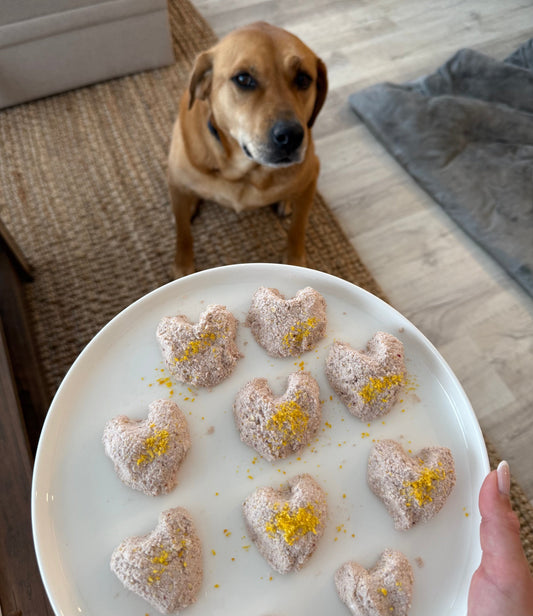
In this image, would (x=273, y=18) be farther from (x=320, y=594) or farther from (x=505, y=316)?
(x=320, y=594)

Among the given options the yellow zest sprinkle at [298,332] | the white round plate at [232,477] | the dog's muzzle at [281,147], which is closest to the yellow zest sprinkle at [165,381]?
the white round plate at [232,477]

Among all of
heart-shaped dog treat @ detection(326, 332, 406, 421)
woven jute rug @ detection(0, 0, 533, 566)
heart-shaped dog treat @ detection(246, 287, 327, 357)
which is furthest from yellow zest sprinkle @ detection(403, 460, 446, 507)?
woven jute rug @ detection(0, 0, 533, 566)

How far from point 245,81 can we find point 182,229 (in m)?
0.46

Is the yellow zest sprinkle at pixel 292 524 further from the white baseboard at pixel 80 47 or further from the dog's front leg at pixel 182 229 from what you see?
the white baseboard at pixel 80 47

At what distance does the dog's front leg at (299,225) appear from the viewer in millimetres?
1291

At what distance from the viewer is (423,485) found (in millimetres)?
758

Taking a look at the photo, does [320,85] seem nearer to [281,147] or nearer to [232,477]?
[281,147]

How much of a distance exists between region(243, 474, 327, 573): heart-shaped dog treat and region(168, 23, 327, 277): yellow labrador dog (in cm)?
69

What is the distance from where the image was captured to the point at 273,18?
2100mm

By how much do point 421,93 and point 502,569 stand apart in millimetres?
1686

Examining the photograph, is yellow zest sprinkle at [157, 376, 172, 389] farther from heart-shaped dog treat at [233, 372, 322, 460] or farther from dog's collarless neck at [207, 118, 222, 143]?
dog's collarless neck at [207, 118, 222, 143]

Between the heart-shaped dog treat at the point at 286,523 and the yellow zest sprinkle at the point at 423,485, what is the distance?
139 mm

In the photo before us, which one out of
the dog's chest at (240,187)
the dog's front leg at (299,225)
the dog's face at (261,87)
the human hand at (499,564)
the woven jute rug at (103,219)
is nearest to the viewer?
the human hand at (499,564)

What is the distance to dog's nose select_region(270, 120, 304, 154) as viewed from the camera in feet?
3.28
